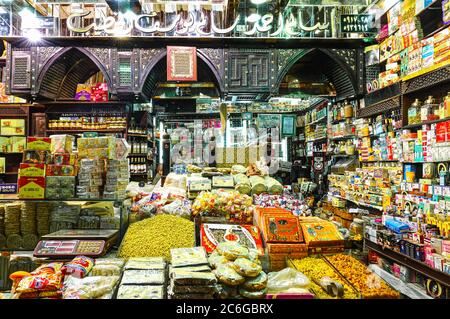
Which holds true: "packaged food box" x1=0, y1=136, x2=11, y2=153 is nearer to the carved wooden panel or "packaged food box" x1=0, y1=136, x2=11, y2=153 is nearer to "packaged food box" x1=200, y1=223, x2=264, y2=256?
the carved wooden panel

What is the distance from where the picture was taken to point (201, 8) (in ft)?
17.8

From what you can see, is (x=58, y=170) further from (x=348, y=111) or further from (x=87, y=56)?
(x=348, y=111)

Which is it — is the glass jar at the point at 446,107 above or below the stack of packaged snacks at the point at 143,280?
above

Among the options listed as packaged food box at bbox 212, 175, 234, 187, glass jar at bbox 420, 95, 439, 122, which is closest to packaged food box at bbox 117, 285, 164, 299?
packaged food box at bbox 212, 175, 234, 187

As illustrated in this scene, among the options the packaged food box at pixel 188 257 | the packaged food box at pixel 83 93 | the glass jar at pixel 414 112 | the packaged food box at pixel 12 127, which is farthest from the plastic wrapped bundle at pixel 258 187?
the packaged food box at pixel 12 127

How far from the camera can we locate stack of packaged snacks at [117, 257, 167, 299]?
1621 millimetres

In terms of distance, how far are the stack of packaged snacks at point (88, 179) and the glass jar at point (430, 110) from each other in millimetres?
3538

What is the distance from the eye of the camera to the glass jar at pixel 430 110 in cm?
367

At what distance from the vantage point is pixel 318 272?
6.76ft

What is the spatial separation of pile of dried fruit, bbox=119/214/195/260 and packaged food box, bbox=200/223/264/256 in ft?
0.45

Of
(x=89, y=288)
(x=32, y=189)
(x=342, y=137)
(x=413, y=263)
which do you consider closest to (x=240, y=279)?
(x=89, y=288)

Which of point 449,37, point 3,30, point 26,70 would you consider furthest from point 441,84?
point 3,30

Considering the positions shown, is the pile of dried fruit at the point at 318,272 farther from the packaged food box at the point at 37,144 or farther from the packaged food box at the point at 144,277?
the packaged food box at the point at 37,144

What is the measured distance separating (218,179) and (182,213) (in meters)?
1.10
